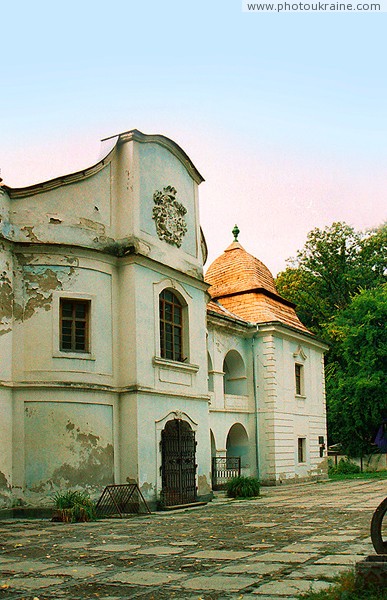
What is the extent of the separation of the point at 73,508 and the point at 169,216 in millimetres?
8345

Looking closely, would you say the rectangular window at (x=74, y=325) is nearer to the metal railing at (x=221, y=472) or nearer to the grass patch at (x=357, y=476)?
the metal railing at (x=221, y=472)

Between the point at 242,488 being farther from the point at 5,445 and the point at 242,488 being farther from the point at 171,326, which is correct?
the point at 5,445

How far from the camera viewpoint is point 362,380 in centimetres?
3725

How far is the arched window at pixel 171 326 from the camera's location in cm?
1917

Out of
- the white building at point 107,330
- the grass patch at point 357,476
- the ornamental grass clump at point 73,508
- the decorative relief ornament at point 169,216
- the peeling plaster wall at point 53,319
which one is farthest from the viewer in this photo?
the grass patch at point 357,476

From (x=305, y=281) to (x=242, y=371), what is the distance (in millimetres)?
19461

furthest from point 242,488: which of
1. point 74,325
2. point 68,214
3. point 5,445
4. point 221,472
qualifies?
point 68,214

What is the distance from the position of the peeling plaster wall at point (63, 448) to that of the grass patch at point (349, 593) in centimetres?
1033

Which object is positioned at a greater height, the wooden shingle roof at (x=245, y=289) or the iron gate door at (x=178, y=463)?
the wooden shingle roof at (x=245, y=289)

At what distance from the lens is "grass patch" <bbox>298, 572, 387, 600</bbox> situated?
19.3ft

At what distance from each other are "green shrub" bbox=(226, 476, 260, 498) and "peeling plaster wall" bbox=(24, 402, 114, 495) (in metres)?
5.59

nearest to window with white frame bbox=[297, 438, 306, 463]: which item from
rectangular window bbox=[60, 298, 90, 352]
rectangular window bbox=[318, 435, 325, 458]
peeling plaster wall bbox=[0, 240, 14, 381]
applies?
rectangular window bbox=[318, 435, 325, 458]

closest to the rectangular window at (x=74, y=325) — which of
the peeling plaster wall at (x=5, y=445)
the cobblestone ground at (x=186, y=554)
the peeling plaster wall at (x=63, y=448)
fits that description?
the peeling plaster wall at (x=63, y=448)

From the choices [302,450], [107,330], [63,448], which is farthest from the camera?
[302,450]
